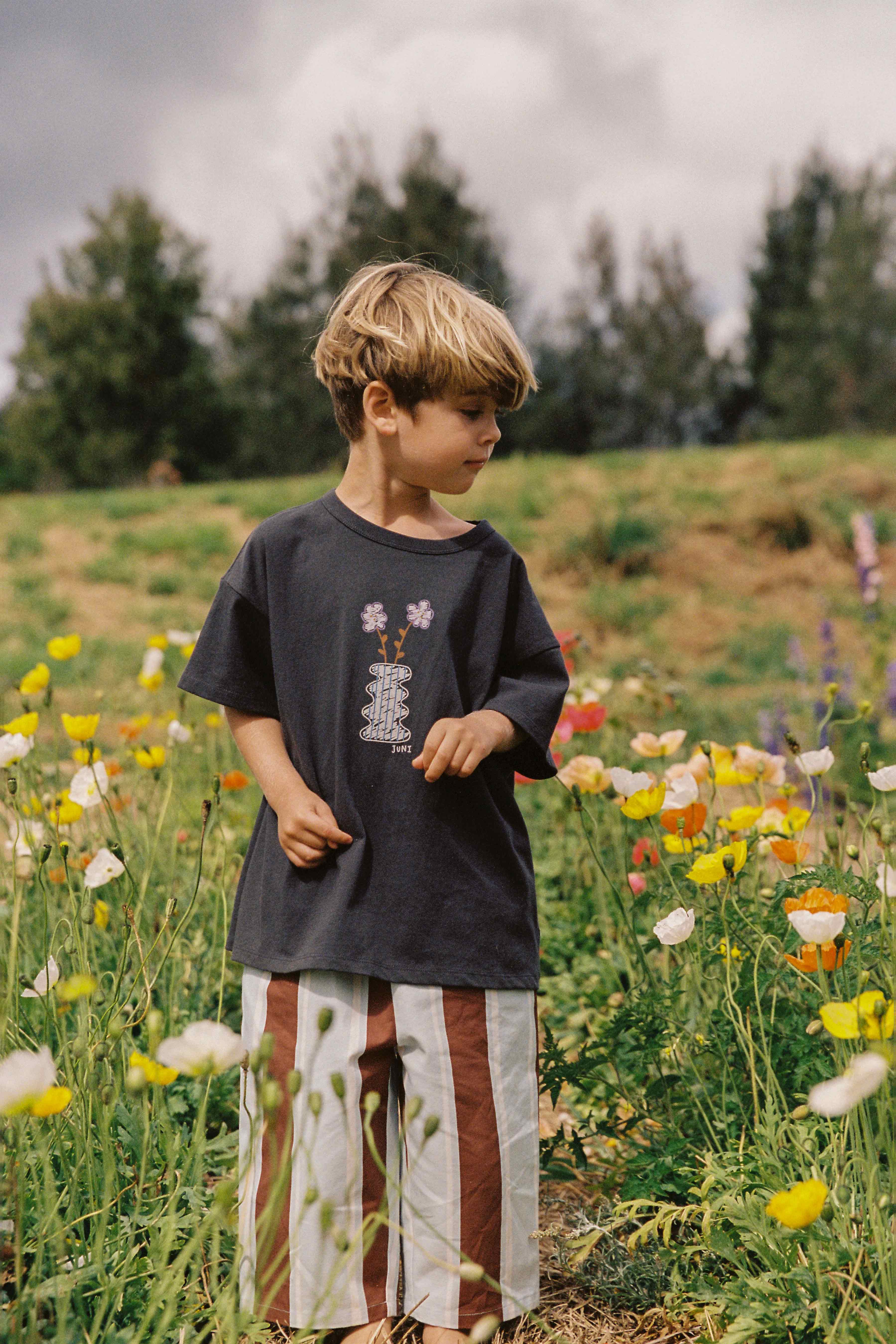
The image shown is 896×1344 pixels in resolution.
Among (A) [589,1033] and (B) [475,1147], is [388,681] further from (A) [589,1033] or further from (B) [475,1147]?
(A) [589,1033]

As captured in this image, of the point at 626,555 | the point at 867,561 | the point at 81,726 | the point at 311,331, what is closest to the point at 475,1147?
the point at 81,726

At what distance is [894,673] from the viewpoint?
4309 mm

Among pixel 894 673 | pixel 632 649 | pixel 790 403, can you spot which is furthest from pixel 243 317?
pixel 894 673

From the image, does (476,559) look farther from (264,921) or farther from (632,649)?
(632,649)

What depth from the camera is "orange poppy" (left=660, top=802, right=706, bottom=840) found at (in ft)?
5.19

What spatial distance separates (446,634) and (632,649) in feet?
20.8

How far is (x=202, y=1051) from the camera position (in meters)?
0.89

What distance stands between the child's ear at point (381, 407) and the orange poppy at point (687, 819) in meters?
0.67

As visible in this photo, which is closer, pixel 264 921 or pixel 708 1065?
pixel 264 921

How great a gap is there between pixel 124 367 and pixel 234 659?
22.1 meters

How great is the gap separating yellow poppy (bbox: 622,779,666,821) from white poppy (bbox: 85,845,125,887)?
2.31ft

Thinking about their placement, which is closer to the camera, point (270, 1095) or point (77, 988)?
point (270, 1095)

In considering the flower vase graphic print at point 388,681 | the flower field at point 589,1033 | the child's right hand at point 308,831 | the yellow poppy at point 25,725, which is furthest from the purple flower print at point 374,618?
the yellow poppy at point 25,725

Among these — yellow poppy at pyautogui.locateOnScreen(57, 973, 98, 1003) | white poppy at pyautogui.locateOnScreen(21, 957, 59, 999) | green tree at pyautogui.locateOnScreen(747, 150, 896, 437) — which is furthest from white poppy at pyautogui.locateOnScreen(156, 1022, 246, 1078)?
green tree at pyautogui.locateOnScreen(747, 150, 896, 437)
